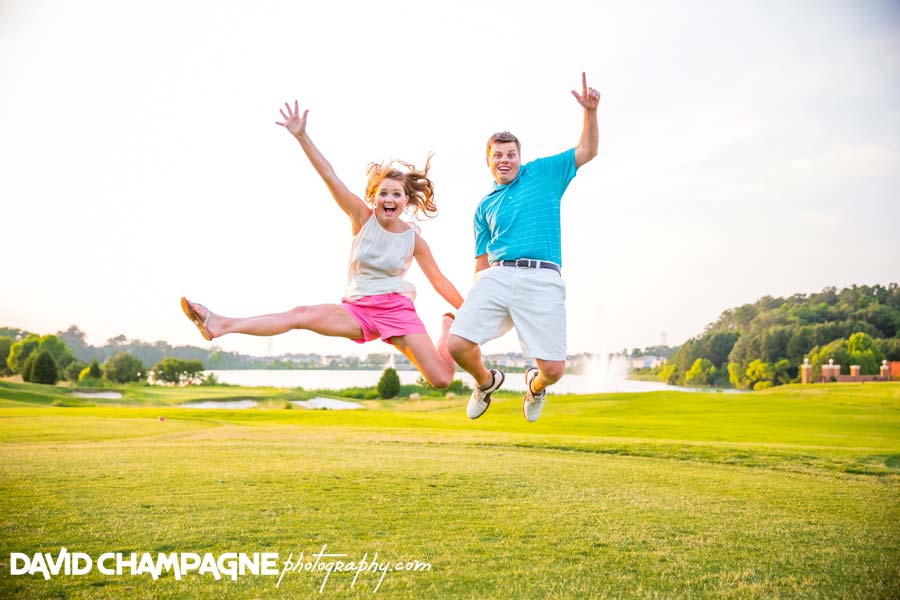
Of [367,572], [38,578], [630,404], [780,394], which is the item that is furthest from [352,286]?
[780,394]

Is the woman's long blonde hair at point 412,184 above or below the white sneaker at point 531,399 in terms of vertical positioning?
above

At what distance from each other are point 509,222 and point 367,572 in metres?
3.27

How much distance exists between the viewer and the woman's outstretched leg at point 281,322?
4547 mm

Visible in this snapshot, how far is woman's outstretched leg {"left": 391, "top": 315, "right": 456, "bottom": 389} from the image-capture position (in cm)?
517

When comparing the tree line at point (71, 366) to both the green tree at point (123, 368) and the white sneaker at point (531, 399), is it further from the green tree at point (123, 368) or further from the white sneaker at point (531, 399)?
the white sneaker at point (531, 399)

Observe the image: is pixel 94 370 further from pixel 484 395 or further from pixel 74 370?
pixel 484 395

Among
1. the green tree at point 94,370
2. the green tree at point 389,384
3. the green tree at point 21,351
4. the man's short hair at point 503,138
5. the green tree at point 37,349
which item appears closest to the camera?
the man's short hair at point 503,138

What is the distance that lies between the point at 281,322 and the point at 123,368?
27.2 metres

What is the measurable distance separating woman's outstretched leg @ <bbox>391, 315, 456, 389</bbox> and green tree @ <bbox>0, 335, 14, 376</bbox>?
25.1 meters

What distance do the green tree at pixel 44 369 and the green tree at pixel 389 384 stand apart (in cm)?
1166

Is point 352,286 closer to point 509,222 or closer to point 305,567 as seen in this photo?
point 509,222

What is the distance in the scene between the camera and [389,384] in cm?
→ 2928

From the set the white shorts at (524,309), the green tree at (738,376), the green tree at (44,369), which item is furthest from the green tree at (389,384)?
the white shorts at (524,309)

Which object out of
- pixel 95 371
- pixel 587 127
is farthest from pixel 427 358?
pixel 95 371
